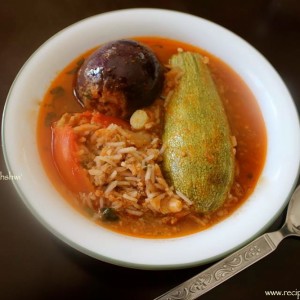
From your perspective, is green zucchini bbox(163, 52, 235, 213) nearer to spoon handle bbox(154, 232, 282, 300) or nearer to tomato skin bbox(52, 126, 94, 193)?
spoon handle bbox(154, 232, 282, 300)

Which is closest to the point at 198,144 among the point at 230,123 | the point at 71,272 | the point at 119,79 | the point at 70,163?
the point at 230,123

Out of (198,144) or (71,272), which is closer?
(71,272)

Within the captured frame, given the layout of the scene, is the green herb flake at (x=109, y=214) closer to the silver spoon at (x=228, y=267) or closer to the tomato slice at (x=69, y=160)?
the tomato slice at (x=69, y=160)

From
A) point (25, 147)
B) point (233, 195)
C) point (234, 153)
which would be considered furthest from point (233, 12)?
point (25, 147)

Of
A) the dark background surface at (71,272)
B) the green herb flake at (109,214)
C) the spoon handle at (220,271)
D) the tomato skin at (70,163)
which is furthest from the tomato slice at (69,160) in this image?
the spoon handle at (220,271)

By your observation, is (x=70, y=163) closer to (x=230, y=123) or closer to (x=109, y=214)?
(x=109, y=214)
